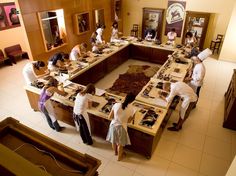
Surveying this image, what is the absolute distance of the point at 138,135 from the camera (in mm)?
3838

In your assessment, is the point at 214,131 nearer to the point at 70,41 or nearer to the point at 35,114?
the point at 35,114

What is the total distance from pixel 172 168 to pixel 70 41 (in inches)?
274

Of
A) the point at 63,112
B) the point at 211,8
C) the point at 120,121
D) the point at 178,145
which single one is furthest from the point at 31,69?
the point at 211,8

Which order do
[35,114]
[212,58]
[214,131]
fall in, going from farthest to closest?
[212,58] → [35,114] → [214,131]

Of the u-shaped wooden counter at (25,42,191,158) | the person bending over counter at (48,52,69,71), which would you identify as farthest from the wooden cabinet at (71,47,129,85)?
the person bending over counter at (48,52,69,71)

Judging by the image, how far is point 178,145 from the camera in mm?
4434

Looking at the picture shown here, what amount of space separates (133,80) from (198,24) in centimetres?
539

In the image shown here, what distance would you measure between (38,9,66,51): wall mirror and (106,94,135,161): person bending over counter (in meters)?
5.41

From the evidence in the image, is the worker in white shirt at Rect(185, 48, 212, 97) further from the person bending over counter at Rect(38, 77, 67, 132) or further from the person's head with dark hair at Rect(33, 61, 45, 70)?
the person's head with dark hair at Rect(33, 61, 45, 70)

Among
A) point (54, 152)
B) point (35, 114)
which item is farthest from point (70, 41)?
point (54, 152)

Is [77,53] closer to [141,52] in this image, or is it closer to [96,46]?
[96,46]

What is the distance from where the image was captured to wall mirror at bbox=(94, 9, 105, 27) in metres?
9.54

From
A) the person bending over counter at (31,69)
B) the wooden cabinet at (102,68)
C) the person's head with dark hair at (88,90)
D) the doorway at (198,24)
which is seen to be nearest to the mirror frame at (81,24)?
the wooden cabinet at (102,68)

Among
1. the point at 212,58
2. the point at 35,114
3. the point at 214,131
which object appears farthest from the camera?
the point at 212,58
